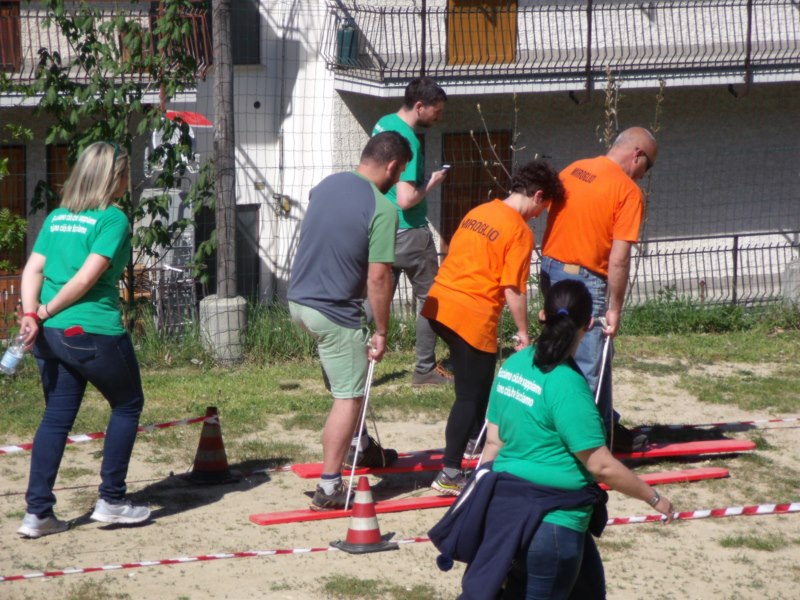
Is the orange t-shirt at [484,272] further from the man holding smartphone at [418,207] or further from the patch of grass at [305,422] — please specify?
the patch of grass at [305,422]

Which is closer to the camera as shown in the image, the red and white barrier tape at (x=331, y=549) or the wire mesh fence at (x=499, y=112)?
the red and white barrier tape at (x=331, y=549)

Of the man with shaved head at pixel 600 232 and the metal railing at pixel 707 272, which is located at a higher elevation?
the man with shaved head at pixel 600 232

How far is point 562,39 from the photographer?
48.1 ft

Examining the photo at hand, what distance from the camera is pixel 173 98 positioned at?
995cm

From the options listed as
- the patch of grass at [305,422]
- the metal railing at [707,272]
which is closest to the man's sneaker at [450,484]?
the patch of grass at [305,422]

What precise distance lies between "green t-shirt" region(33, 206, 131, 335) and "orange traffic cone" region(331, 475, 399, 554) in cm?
140

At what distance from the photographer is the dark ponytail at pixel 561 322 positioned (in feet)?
12.4

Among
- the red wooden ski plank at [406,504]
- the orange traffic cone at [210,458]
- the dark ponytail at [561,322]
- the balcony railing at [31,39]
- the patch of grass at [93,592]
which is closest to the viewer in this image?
the dark ponytail at [561,322]

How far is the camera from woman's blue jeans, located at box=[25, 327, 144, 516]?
17.2 feet

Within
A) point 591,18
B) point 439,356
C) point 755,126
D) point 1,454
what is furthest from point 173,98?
point 755,126

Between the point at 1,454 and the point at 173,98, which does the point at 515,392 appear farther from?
the point at 173,98

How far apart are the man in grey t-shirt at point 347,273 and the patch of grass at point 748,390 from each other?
3.77 metres

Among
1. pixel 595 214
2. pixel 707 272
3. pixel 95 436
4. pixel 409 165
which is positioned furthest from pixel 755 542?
pixel 707 272

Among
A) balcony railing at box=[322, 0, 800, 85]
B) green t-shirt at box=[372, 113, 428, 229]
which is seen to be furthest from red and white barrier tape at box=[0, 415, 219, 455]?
balcony railing at box=[322, 0, 800, 85]
